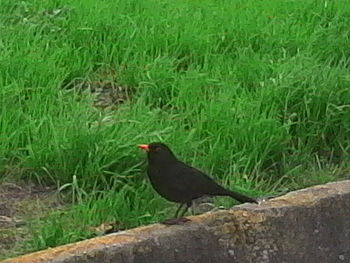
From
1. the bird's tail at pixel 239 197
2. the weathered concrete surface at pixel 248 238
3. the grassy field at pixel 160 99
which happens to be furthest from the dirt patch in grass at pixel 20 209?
the bird's tail at pixel 239 197

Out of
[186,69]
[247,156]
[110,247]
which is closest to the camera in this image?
[110,247]

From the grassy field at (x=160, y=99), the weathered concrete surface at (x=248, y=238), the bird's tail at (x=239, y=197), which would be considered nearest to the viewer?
the weathered concrete surface at (x=248, y=238)

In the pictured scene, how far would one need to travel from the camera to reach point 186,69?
16.0ft

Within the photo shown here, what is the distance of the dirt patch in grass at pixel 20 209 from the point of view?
3.32 meters

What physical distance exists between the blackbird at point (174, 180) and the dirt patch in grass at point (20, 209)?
0.44 m

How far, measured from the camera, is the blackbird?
333cm

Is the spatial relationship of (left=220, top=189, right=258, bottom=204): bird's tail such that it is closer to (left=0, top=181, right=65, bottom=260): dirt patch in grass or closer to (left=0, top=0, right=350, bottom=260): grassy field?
(left=0, top=0, right=350, bottom=260): grassy field

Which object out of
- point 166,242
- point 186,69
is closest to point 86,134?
point 166,242

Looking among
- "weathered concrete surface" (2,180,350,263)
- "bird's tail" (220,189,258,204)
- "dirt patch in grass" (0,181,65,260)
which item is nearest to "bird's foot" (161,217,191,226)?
"weathered concrete surface" (2,180,350,263)

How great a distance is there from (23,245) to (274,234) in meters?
0.85

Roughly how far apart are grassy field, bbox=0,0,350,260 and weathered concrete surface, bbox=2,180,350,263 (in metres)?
0.25

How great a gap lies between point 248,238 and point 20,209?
807 millimetres

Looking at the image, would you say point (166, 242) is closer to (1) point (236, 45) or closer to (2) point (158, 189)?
(2) point (158, 189)

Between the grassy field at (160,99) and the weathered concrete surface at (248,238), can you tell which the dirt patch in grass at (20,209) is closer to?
the grassy field at (160,99)
